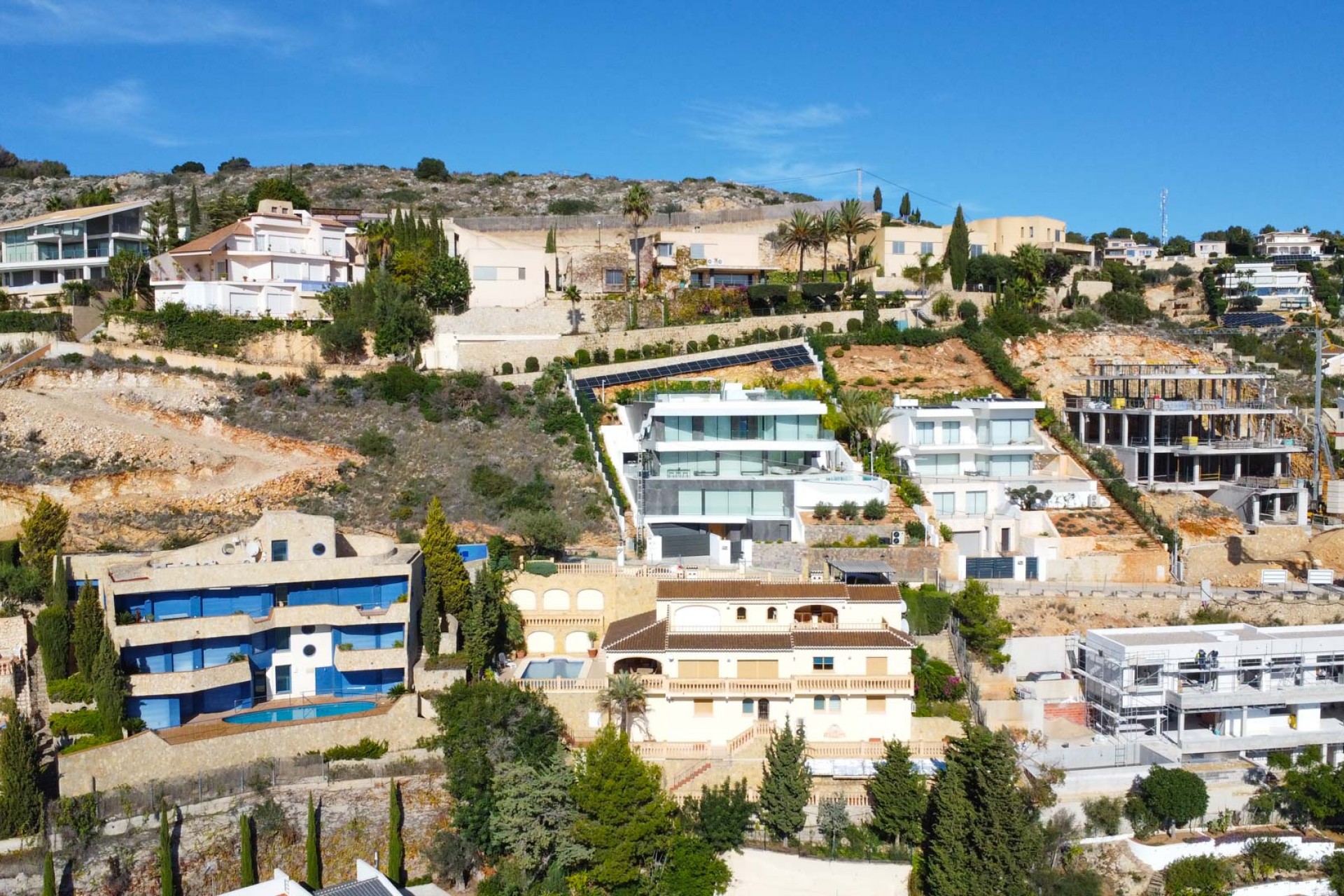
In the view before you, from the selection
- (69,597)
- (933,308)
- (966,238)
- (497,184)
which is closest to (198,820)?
(69,597)

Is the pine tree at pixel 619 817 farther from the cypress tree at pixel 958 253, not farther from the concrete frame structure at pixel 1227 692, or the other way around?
the cypress tree at pixel 958 253

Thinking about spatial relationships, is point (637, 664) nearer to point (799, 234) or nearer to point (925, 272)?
point (799, 234)

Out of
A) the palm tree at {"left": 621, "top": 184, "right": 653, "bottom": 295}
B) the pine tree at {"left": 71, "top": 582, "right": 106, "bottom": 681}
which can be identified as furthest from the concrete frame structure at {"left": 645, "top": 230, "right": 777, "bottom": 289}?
the pine tree at {"left": 71, "top": 582, "right": 106, "bottom": 681}

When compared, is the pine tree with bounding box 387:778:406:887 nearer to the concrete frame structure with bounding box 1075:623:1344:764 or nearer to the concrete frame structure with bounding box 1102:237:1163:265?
the concrete frame structure with bounding box 1075:623:1344:764


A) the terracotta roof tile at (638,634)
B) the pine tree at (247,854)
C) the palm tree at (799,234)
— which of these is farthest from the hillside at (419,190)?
the pine tree at (247,854)

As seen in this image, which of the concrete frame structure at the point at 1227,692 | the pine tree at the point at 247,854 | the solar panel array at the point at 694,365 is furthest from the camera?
the solar panel array at the point at 694,365

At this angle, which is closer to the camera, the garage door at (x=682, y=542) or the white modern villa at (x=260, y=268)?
the garage door at (x=682, y=542)

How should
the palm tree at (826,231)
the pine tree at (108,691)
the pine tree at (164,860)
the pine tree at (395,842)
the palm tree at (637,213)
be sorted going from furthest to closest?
the palm tree at (826,231) → the palm tree at (637,213) → the pine tree at (108,691) → the pine tree at (395,842) → the pine tree at (164,860)
